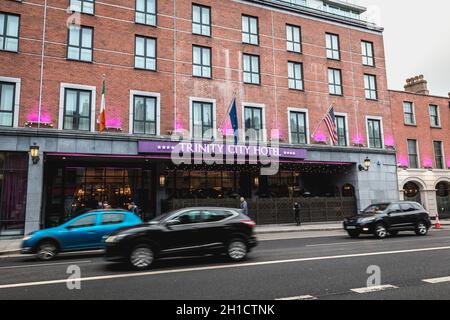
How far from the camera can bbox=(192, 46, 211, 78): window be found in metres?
22.4

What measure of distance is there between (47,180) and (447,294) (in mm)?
19958

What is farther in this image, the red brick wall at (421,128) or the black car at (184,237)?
the red brick wall at (421,128)

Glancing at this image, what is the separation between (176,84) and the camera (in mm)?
21391

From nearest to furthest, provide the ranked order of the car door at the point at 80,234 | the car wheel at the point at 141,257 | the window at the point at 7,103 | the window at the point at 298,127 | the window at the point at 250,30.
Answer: the car wheel at the point at 141,257, the car door at the point at 80,234, the window at the point at 7,103, the window at the point at 298,127, the window at the point at 250,30

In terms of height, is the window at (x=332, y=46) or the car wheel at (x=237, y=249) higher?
the window at (x=332, y=46)

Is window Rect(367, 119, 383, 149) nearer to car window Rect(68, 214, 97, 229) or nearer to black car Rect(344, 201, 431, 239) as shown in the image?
black car Rect(344, 201, 431, 239)

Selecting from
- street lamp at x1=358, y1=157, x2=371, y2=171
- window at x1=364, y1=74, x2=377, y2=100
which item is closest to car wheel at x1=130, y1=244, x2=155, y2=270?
street lamp at x1=358, y1=157, x2=371, y2=171

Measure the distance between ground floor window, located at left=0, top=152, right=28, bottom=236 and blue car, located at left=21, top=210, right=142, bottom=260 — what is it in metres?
6.92

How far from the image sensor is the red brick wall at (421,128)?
2816 centimetres

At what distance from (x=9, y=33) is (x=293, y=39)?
731 inches

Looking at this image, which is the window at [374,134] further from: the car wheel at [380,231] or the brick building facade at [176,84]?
the car wheel at [380,231]

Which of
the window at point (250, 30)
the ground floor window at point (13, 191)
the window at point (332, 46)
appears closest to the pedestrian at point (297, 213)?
the window at point (250, 30)

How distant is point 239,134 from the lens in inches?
881

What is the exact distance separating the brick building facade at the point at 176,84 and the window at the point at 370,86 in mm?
113
